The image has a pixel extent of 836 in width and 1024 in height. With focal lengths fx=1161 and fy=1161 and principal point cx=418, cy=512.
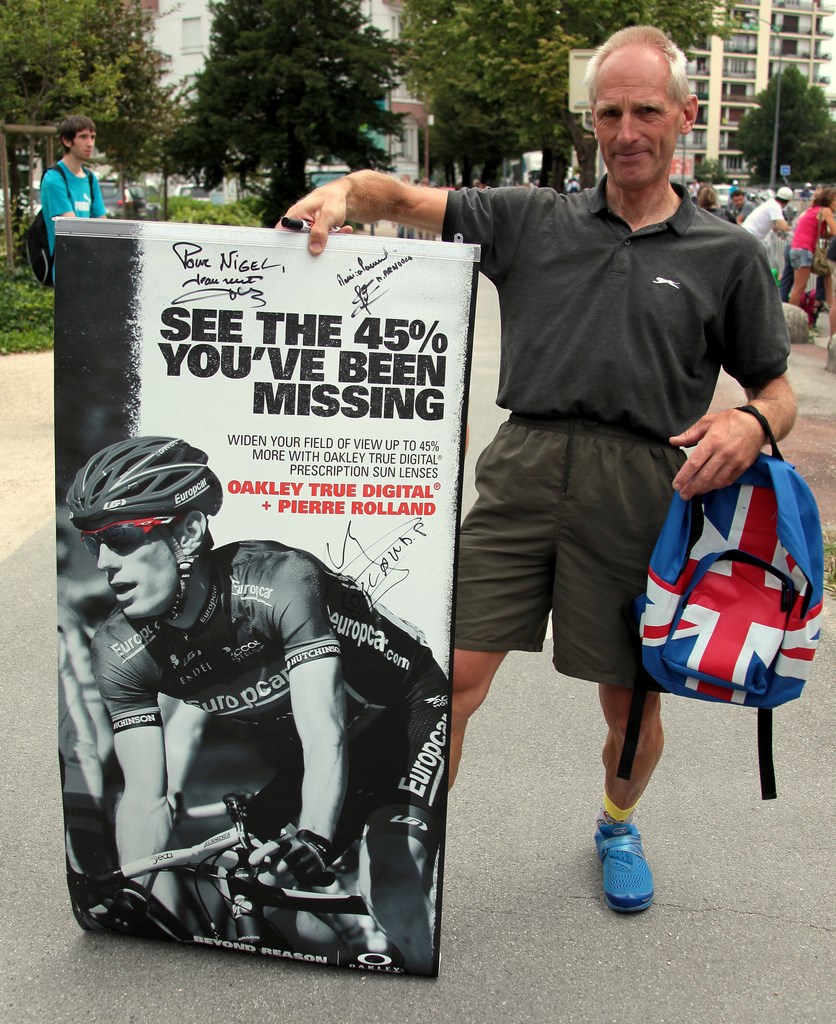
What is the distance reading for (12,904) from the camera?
9.39 feet

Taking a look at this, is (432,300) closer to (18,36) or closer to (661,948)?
(661,948)

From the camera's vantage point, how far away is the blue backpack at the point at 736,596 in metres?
2.50

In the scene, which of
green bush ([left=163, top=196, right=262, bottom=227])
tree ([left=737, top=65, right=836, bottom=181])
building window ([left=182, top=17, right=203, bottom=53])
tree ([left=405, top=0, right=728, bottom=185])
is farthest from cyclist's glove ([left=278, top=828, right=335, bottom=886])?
tree ([left=737, top=65, right=836, bottom=181])

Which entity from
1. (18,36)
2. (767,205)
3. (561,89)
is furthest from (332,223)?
(561,89)

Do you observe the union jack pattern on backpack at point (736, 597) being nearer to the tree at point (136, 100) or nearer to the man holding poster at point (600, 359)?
the man holding poster at point (600, 359)

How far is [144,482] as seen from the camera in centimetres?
232

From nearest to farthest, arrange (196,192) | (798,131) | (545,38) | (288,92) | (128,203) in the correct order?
(545,38) < (128,203) < (288,92) < (196,192) < (798,131)

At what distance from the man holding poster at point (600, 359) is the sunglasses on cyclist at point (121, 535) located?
76 centimetres

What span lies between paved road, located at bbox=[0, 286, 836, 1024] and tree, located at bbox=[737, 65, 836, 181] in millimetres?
108639

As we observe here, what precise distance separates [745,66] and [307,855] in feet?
495

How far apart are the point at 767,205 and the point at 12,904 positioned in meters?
13.6

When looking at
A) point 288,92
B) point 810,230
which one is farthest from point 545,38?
point 288,92

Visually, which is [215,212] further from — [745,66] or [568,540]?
[745,66]

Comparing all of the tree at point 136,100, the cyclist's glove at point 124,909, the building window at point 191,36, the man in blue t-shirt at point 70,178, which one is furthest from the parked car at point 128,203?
the building window at point 191,36
